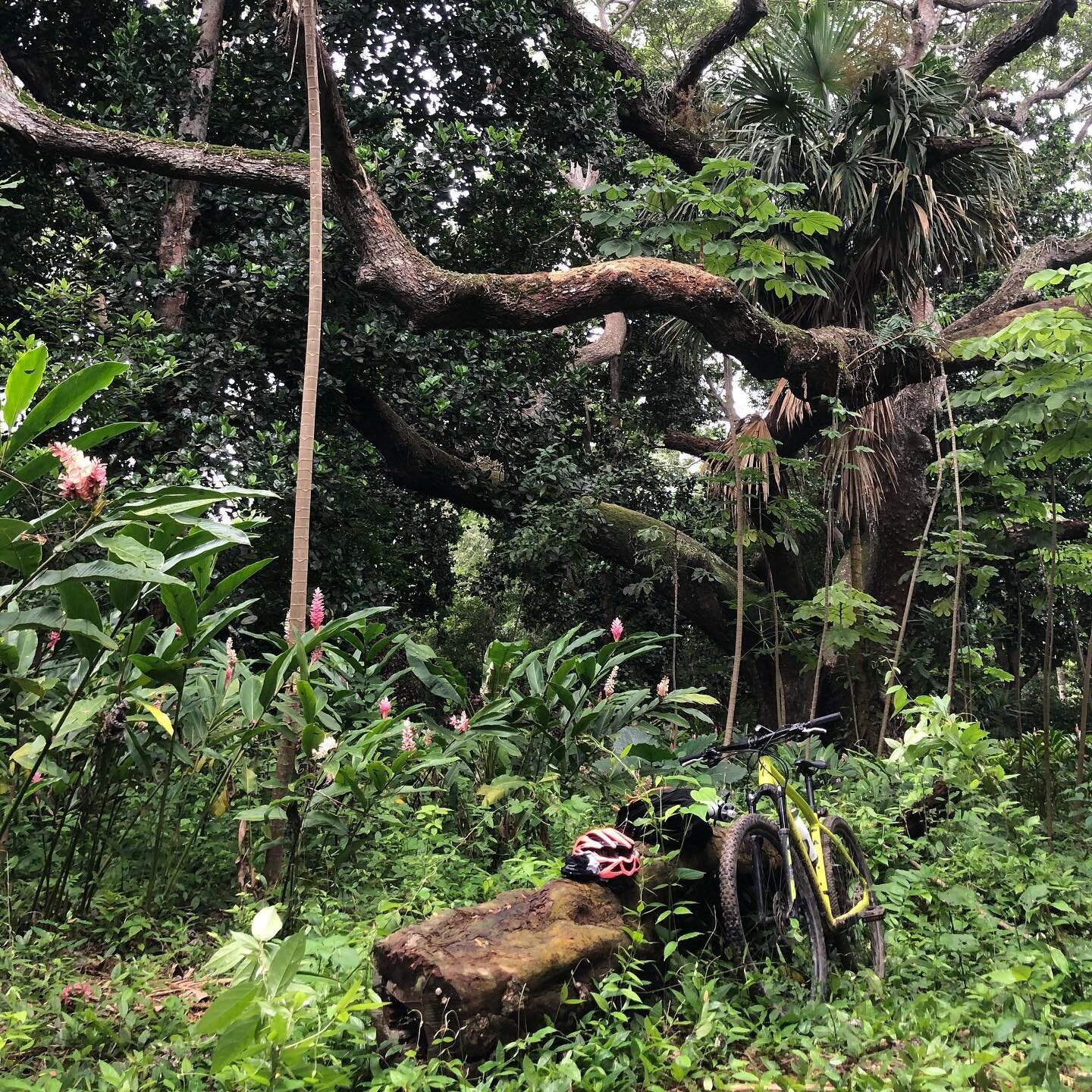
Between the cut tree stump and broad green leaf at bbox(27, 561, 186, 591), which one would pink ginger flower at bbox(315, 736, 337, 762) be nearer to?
the cut tree stump

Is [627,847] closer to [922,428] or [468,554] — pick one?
[922,428]

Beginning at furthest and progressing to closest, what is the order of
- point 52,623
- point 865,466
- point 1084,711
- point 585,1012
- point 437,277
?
1. point 865,466
2. point 437,277
3. point 1084,711
4. point 52,623
5. point 585,1012

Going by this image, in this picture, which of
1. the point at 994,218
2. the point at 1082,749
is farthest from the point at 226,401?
the point at 994,218

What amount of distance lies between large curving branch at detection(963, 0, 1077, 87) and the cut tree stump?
28.8 feet

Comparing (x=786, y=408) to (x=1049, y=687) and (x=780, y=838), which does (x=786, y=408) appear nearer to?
(x=1049, y=687)

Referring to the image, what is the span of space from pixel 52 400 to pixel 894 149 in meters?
7.41

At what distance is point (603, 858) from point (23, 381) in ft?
6.47

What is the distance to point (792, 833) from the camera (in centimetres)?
273

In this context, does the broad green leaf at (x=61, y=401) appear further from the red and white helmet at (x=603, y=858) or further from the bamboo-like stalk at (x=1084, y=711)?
the bamboo-like stalk at (x=1084, y=711)

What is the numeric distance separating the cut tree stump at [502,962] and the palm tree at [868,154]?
20.8 ft

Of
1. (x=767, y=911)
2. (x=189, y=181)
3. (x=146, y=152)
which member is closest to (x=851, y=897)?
(x=767, y=911)

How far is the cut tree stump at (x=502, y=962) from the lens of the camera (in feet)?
6.42

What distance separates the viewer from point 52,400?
81.7 inches

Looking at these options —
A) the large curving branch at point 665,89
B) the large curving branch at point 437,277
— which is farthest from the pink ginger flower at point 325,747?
the large curving branch at point 665,89
